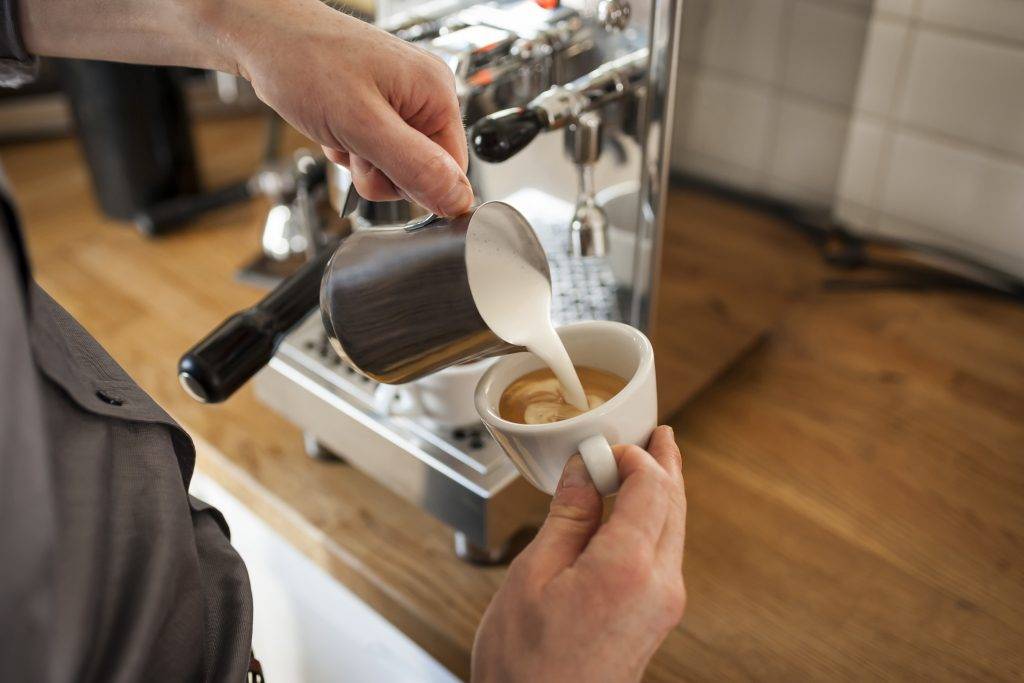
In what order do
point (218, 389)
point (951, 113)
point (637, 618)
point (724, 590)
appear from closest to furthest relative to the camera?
1. point (637, 618)
2. point (218, 389)
3. point (724, 590)
4. point (951, 113)

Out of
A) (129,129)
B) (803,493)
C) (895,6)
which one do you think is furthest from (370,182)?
(129,129)

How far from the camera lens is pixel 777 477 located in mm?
698

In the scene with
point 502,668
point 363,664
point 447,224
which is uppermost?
point 447,224

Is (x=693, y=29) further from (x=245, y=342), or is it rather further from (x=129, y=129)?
(x=129, y=129)

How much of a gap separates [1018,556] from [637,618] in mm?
383

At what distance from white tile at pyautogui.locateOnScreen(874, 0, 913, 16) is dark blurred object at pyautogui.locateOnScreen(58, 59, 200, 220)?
0.78m

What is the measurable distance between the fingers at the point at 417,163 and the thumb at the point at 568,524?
14cm

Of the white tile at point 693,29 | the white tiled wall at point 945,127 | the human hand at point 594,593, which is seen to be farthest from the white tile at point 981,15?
the human hand at point 594,593

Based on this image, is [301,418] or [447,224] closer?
[447,224]

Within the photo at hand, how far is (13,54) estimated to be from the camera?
19.8 inches

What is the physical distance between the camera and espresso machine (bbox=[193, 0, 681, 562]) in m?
0.56

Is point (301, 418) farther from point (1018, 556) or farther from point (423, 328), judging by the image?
point (1018, 556)

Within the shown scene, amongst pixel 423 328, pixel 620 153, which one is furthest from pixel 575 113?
pixel 423 328

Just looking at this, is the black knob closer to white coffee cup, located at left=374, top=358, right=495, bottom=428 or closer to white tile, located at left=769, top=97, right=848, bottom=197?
white coffee cup, located at left=374, top=358, right=495, bottom=428
